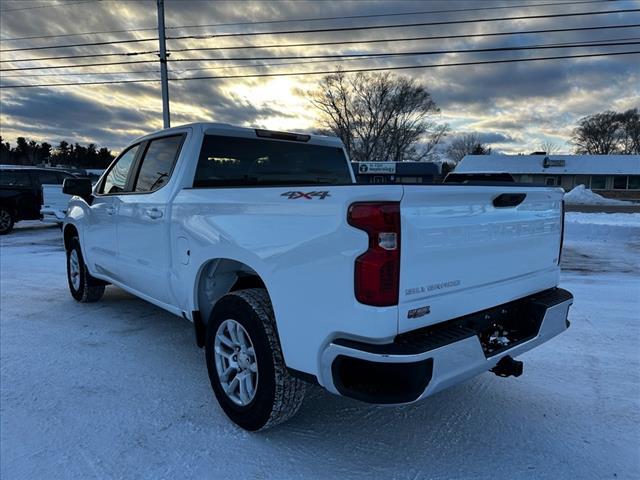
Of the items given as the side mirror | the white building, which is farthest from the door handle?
the white building

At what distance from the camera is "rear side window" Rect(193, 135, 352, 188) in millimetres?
3717

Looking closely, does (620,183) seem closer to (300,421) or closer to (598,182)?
(598,182)

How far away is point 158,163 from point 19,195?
529 inches

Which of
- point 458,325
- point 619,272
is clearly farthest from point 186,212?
point 619,272

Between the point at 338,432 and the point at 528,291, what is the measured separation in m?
1.51

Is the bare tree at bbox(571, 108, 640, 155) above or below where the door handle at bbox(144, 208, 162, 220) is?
above

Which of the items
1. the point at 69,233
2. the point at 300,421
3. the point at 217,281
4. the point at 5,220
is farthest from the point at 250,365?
the point at 5,220

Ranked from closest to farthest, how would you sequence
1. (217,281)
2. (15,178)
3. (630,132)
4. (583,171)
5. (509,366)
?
(509,366)
(217,281)
(15,178)
(583,171)
(630,132)

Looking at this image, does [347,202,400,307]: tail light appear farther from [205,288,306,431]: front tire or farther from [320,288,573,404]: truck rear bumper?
[205,288,306,431]: front tire

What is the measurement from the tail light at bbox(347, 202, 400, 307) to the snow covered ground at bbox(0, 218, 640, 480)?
3.60 ft

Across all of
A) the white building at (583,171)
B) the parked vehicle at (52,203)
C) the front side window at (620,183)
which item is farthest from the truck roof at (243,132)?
the front side window at (620,183)

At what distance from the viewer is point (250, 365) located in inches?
109

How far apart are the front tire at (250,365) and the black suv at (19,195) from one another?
14.6m

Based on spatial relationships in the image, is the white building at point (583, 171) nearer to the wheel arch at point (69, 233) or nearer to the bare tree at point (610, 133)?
the bare tree at point (610, 133)
